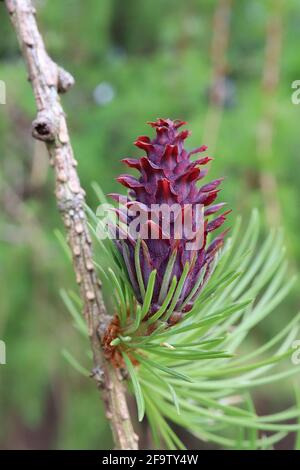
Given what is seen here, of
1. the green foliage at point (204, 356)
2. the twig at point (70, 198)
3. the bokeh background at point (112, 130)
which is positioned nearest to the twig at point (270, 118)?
the bokeh background at point (112, 130)

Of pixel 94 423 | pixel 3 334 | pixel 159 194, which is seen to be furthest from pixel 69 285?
pixel 159 194

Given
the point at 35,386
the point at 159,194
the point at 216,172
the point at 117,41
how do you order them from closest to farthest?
the point at 159,194 → the point at 216,172 → the point at 35,386 → the point at 117,41

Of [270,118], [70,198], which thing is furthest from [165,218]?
[270,118]

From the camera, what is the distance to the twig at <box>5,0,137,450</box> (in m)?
0.41

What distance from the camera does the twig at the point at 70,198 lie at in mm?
405

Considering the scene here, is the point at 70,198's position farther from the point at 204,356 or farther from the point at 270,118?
the point at 270,118

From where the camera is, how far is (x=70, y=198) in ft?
1.33

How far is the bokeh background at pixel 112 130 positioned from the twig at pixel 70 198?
663 mm

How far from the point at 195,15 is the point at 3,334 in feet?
2.82

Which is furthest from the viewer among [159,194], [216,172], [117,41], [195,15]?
[117,41]

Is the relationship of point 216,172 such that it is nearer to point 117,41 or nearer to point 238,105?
point 238,105

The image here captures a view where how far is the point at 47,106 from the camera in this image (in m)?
0.41

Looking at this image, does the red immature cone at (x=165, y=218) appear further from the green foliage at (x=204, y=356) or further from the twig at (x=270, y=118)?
the twig at (x=270, y=118)

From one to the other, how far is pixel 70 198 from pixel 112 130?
1132 millimetres
